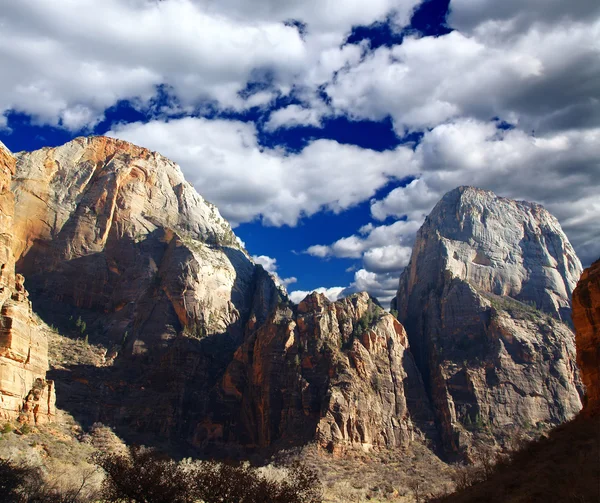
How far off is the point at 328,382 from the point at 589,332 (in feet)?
243

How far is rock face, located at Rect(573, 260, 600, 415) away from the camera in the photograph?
56.0 m

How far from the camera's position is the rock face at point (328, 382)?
4766 inches

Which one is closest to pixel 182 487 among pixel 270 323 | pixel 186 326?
pixel 270 323

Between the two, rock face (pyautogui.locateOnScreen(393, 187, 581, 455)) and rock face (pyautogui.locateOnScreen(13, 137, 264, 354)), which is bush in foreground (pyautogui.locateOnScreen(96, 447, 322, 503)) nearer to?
rock face (pyautogui.locateOnScreen(393, 187, 581, 455))

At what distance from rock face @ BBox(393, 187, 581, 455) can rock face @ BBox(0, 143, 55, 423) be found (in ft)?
286

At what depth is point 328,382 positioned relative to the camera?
12575 centimetres

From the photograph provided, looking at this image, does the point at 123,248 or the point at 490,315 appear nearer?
the point at 490,315

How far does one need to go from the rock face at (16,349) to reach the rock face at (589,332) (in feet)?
215

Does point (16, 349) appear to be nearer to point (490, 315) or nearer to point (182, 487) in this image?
point (182, 487)

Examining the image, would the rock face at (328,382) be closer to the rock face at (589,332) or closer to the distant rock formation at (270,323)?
the distant rock formation at (270,323)

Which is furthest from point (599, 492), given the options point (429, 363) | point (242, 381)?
point (429, 363)

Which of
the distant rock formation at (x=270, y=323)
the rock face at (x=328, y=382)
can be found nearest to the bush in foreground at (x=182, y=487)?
the distant rock formation at (x=270, y=323)

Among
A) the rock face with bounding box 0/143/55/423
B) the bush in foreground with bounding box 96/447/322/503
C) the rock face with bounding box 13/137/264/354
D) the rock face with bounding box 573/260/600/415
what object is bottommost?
the bush in foreground with bounding box 96/447/322/503

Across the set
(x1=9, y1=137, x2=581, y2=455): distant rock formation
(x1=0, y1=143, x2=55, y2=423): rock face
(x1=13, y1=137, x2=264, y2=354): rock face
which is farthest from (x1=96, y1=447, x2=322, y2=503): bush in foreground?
(x1=13, y1=137, x2=264, y2=354): rock face
